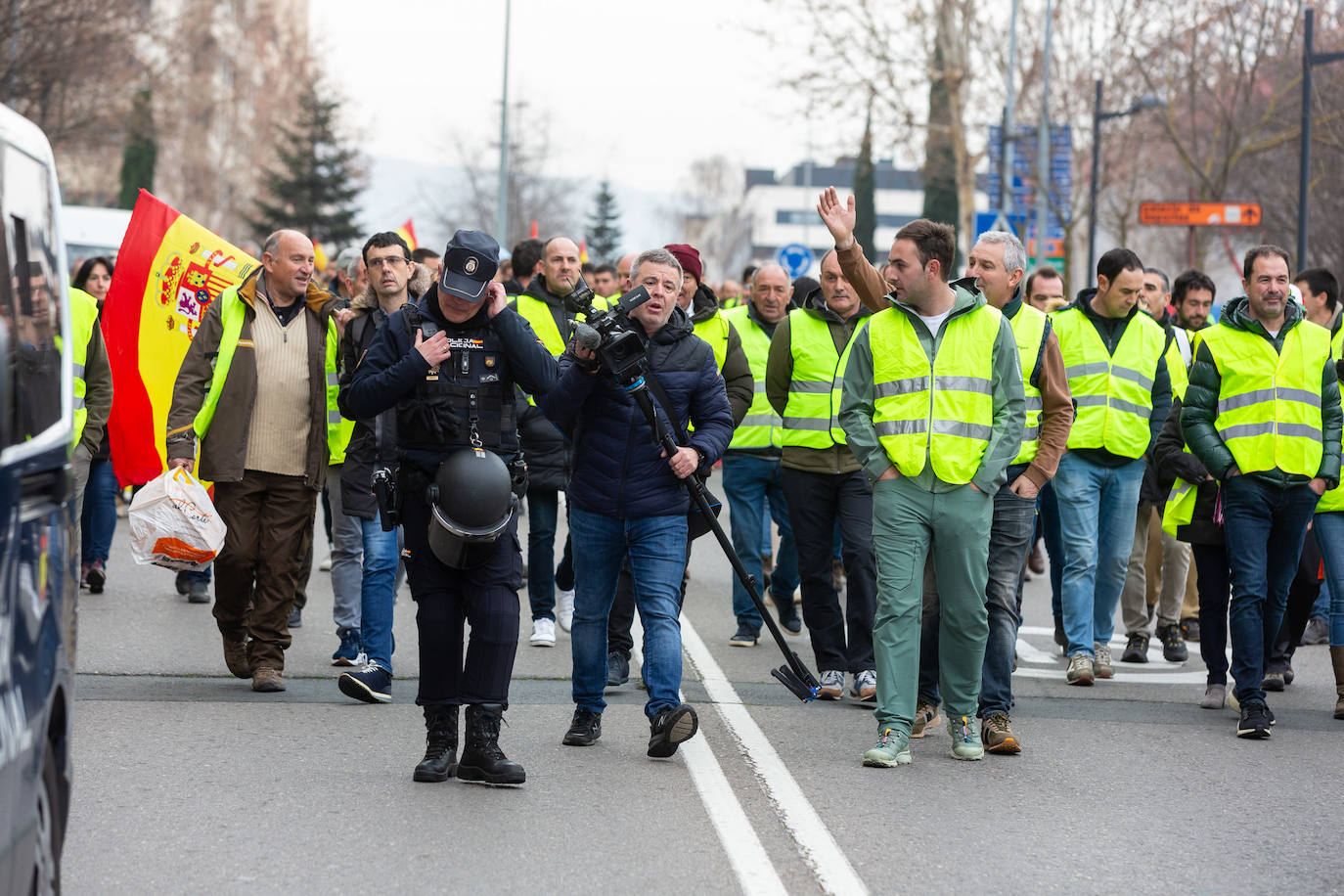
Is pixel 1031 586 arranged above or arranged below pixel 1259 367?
below

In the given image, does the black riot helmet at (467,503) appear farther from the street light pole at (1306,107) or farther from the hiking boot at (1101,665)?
the street light pole at (1306,107)

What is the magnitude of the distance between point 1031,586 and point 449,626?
794cm

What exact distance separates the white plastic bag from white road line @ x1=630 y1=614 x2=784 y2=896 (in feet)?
7.39

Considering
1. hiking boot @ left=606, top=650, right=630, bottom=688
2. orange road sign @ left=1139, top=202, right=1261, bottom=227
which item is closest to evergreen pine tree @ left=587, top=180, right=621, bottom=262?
orange road sign @ left=1139, top=202, right=1261, bottom=227

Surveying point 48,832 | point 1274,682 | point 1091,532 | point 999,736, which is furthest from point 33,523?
point 1274,682

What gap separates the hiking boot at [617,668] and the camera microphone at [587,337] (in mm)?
2340

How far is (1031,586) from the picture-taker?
532 inches

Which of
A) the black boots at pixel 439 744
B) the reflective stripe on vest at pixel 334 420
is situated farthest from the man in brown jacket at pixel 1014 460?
the reflective stripe on vest at pixel 334 420

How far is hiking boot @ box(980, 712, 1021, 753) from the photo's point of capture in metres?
7.17

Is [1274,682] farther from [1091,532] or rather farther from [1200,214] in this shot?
[1200,214]

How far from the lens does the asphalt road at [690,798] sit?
17.1 feet

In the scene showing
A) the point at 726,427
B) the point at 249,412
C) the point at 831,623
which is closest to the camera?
the point at 726,427

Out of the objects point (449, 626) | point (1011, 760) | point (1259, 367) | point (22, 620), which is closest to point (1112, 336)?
point (1259, 367)

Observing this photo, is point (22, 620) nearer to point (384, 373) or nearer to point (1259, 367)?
point (384, 373)
